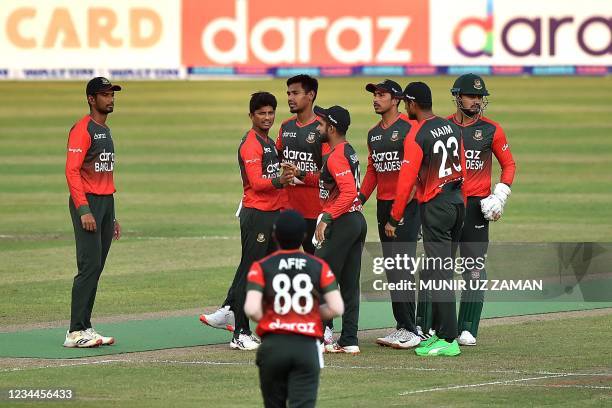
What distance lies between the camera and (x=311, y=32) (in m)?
43.0

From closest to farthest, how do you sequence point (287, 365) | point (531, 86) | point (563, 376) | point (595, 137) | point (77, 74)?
point (287, 365) → point (563, 376) → point (595, 137) → point (531, 86) → point (77, 74)

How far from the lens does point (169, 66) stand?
44.0 metres

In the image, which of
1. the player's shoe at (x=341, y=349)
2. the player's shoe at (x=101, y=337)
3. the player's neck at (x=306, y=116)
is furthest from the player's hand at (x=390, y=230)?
the player's shoe at (x=101, y=337)

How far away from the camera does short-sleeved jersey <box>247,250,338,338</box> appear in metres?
8.32

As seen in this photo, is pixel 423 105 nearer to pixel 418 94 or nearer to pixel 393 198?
pixel 418 94

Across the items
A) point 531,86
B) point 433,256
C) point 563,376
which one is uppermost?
point 531,86

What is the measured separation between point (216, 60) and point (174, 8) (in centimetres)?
200

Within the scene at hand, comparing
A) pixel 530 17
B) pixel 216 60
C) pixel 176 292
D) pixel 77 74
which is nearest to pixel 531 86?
pixel 530 17

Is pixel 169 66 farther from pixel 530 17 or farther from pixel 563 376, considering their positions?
pixel 563 376

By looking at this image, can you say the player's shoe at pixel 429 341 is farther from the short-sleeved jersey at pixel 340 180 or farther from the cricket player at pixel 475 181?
the short-sleeved jersey at pixel 340 180

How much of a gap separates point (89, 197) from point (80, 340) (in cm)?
123

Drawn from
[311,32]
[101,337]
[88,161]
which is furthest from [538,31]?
[101,337]

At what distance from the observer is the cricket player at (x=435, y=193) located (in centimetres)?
1198

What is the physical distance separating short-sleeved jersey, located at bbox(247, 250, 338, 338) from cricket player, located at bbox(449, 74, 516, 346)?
14.7 feet
